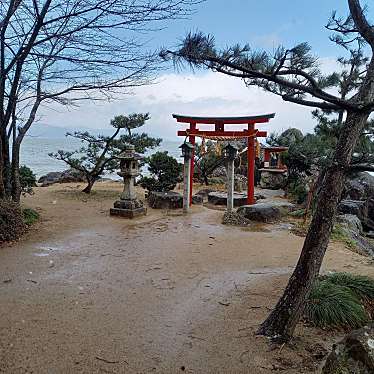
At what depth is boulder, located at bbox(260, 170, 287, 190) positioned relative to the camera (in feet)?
47.9

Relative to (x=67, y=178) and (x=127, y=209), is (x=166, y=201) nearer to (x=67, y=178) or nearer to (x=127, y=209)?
(x=127, y=209)

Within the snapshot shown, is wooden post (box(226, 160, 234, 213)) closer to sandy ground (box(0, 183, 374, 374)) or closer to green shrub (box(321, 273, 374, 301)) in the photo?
sandy ground (box(0, 183, 374, 374))

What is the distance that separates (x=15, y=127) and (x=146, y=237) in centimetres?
373

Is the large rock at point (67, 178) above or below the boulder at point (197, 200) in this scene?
above

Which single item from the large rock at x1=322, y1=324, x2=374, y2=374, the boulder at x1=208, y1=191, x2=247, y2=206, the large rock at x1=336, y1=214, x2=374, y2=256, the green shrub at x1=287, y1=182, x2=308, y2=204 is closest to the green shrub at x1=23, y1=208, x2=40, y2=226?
the boulder at x1=208, y1=191, x2=247, y2=206

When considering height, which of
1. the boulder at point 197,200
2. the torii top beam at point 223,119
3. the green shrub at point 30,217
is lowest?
the green shrub at point 30,217

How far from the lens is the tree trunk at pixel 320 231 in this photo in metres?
2.55

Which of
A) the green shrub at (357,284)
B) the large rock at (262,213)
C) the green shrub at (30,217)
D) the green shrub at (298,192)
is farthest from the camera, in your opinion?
the green shrub at (298,192)

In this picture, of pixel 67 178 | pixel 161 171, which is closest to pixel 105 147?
pixel 161 171

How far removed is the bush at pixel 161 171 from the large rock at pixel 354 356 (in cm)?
907

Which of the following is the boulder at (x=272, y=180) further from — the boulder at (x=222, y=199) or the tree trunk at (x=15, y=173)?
the tree trunk at (x=15, y=173)

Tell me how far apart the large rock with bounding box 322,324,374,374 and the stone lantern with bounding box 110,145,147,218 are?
248 inches

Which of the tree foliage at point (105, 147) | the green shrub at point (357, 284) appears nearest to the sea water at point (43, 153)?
the tree foliage at point (105, 147)

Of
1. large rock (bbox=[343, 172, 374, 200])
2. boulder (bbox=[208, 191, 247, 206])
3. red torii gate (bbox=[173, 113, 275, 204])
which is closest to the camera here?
red torii gate (bbox=[173, 113, 275, 204])
